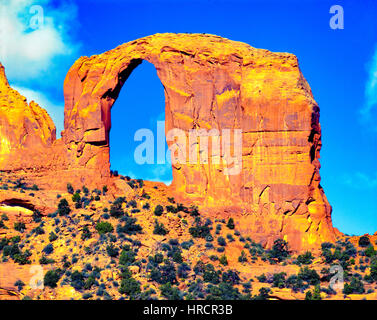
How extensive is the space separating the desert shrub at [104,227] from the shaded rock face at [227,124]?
1011 centimetres

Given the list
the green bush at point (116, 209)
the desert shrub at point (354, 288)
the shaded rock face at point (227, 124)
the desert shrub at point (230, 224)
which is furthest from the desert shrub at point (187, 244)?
the desert shrub at point (354, 288)

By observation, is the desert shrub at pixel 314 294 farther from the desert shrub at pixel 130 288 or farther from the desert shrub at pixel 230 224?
the desert shrub at pixel 230 224

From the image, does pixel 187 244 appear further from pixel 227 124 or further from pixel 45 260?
pixel 227 124

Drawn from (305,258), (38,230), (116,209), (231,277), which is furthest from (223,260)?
(38,230)

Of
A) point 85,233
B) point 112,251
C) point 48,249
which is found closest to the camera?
point 112,251

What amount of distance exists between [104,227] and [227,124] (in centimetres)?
1866

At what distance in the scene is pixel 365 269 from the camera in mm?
77250

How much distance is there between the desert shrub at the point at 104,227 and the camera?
79688 mm

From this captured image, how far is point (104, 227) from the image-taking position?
79.9 meters

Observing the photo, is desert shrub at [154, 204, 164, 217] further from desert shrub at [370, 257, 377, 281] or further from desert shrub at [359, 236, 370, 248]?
desert shrub at [370, 257, 377, 281]

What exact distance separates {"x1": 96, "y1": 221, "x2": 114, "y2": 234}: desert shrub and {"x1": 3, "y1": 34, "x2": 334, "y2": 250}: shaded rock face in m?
10.1

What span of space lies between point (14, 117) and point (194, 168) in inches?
929

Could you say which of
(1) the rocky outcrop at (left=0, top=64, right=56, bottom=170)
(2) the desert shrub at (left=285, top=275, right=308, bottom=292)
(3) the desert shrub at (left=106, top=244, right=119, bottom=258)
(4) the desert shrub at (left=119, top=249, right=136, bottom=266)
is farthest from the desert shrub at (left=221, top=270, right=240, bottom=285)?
(1) the rocky outcrop at (left=0, top=64, right=56, bottom=170)
